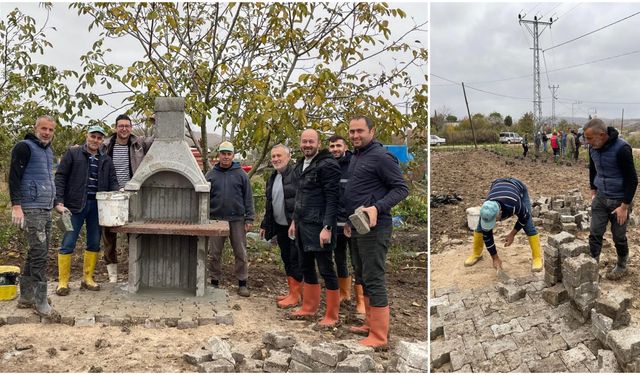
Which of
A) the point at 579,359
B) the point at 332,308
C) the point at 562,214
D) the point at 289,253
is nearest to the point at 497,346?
the point at 579,359

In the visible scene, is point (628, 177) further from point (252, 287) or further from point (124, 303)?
Answer: point (124, 303)

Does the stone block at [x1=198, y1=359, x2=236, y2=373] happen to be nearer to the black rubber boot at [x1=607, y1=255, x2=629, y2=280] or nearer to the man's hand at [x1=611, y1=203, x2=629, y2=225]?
the man's hand at [x1=611, y1=203, x2=629, y2=225]

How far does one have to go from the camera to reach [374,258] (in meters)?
4.41

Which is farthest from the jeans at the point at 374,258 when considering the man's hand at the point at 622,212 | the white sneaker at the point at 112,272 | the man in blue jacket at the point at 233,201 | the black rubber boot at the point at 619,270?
the white sneaker at the point at 112,272

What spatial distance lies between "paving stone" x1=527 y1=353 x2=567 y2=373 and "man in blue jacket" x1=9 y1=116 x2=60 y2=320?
4048 mm

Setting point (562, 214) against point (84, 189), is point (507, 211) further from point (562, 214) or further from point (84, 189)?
point (84, 189)

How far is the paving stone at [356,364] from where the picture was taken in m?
3.77

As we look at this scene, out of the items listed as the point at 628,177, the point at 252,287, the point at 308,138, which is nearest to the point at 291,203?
the point at 308,138

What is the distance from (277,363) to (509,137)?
139 ft

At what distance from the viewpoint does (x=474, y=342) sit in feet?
15.9

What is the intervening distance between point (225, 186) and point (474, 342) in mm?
3022

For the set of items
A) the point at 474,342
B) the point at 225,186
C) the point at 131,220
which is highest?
the point at 225,186

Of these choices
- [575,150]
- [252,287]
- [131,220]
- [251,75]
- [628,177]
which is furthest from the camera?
[575,150]

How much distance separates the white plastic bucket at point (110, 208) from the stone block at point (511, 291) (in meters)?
3.97
